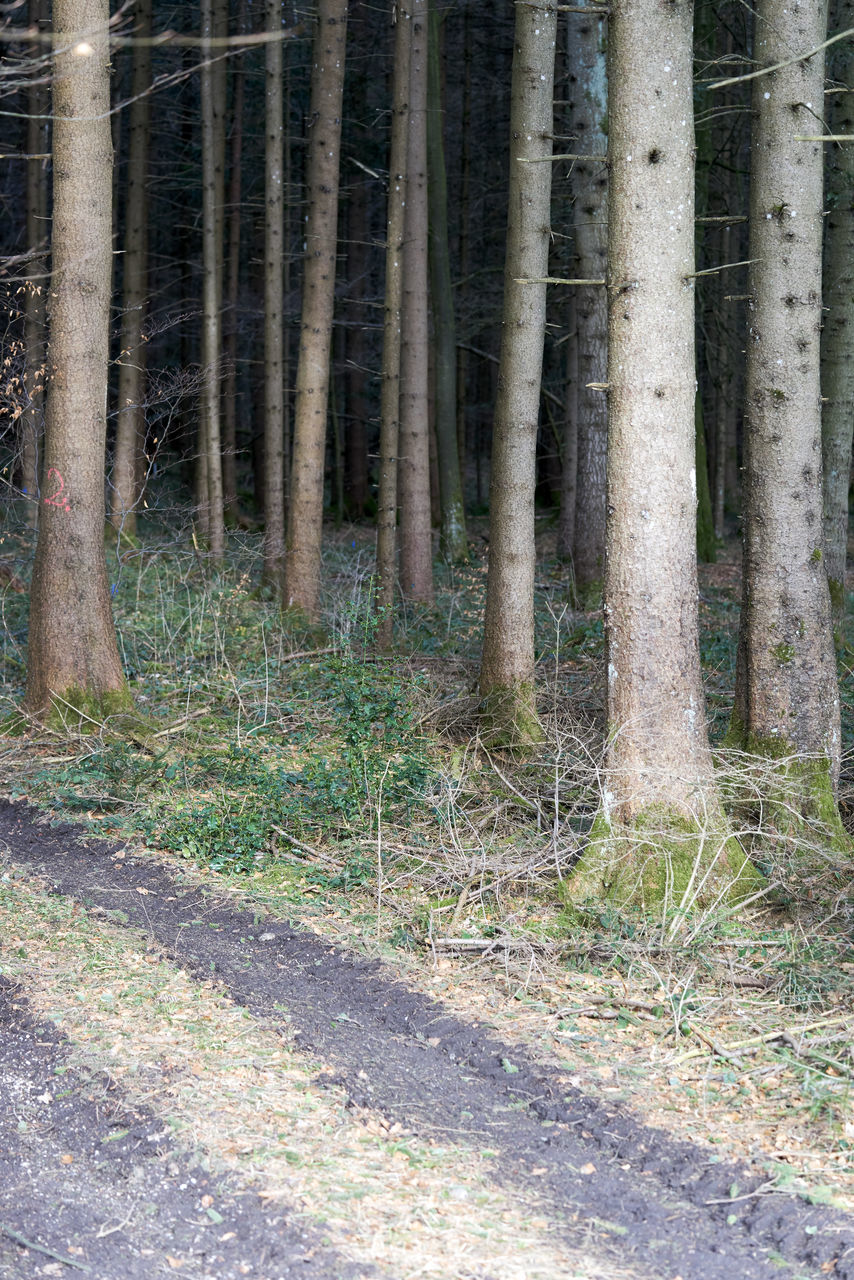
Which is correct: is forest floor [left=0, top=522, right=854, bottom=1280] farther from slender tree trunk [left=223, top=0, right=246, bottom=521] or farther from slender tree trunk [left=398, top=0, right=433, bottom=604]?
slender tree trunk [left=223, top=0, right=246, bottom=521]

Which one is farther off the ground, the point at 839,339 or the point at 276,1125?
the point at 839,339

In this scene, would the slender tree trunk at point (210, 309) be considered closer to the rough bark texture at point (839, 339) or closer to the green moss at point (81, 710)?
the green moss at point (81, 710)

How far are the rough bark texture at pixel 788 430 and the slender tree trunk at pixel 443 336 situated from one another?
36.1ft

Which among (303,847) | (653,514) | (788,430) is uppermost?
(788,430)

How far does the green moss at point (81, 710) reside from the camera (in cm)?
854

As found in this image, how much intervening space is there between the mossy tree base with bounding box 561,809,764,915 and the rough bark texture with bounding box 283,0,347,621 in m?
6.70

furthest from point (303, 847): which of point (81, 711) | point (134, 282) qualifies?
point (134, 282)

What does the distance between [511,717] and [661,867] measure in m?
2.79

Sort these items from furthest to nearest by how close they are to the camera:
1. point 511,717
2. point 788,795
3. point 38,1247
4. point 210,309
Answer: point 210,309 < point 511,717 < point 788,795 < point 38,1247

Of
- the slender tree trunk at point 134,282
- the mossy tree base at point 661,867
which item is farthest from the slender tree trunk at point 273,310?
the mossy tree base at point 661,867

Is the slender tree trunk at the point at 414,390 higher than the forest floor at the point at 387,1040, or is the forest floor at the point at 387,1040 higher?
the slender tree trunk at the point at 414,390

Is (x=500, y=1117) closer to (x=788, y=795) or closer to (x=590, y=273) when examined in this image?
(x=788, y=795)

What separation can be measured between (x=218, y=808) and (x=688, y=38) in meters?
5.31

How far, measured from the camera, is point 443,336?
17.4m
